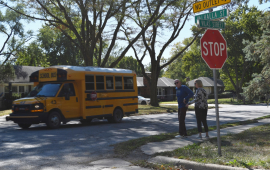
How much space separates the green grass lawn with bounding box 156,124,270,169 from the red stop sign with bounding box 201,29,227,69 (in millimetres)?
1911

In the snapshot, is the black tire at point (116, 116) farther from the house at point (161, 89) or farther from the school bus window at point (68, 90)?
the house at point (161, 89)

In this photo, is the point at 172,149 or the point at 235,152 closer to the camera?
the point at 235,152

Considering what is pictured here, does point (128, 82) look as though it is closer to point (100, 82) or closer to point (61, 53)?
point (100, 82)

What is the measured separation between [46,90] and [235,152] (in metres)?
9.24

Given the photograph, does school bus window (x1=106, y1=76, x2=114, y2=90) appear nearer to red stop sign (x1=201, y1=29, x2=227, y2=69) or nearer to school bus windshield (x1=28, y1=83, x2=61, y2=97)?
school bus windshield (x1=28, y1=83, x2=61, y2=97)

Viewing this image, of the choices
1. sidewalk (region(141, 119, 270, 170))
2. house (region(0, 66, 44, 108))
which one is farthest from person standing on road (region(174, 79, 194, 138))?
house (region(0, 66, 44, 108))

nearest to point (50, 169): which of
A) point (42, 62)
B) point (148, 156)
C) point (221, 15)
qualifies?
point (148, 156)

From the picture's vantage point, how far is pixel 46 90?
13719mm

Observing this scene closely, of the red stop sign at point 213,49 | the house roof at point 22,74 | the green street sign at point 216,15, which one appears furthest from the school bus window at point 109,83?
the house roof at point 22,74

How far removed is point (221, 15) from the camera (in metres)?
6.79

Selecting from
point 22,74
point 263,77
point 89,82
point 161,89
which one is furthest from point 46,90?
point 161,89

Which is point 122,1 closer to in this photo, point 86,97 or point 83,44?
point 83,44

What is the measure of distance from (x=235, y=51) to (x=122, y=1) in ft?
95.2

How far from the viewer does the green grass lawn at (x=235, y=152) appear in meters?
5.87
